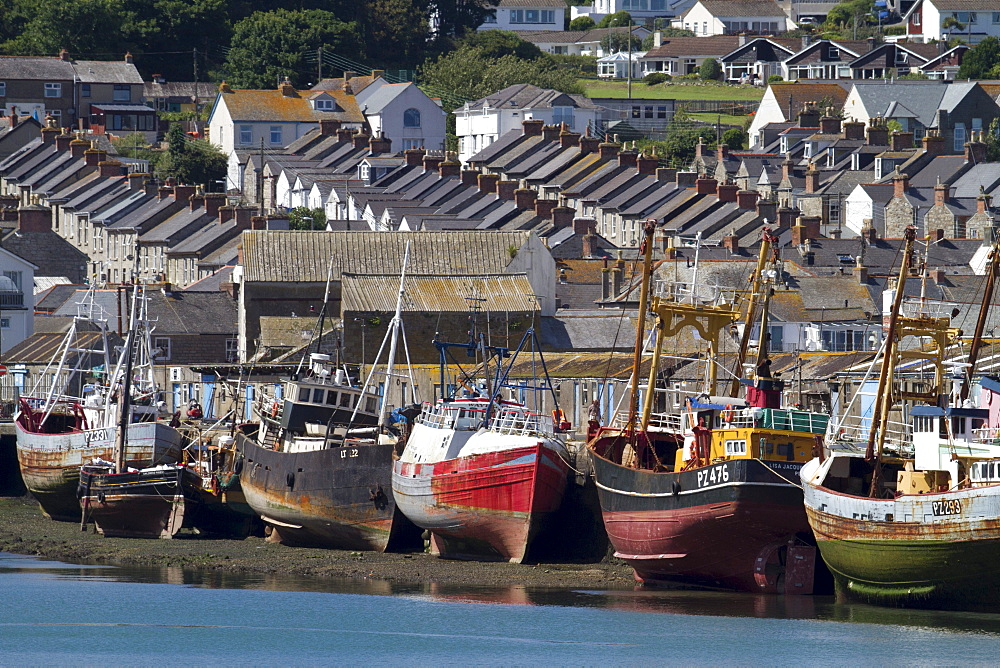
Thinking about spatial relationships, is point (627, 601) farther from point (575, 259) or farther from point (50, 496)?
point (575, 259)

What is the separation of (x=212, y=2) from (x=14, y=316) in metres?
73.2

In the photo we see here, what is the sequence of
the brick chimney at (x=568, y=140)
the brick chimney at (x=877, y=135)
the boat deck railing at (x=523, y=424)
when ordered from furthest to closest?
the brick chimney at (x=568, y=140) → the brick chimney at (x=877, y=135) → the boat deck railing at (x=523, y=424)

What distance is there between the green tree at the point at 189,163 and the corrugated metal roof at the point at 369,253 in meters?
55.4

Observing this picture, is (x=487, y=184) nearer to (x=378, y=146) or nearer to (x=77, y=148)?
(x=378, y=146)

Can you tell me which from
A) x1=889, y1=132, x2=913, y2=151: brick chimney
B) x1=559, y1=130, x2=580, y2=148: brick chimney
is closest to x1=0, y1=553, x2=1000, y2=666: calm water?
x1=889, y1=132, x2=913, y2=151: brick chimney

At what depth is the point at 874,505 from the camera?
1603 inches

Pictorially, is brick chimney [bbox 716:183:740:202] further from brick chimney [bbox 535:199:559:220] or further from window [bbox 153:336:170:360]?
window [bbox 153:336:170:360]

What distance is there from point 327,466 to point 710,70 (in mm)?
127657

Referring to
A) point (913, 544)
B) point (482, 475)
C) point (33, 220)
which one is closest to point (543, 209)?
point (33, 220)

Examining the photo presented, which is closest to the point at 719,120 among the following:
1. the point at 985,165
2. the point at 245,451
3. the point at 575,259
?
the point at 985,165

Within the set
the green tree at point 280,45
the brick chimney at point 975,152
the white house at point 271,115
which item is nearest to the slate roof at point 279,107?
the white house at point 271,115

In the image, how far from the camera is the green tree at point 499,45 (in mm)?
167500

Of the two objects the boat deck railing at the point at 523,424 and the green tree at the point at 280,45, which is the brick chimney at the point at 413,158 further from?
the boat deck railing at the point at 523,424

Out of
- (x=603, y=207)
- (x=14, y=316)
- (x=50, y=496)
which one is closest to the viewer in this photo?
(x=50, y=496)
